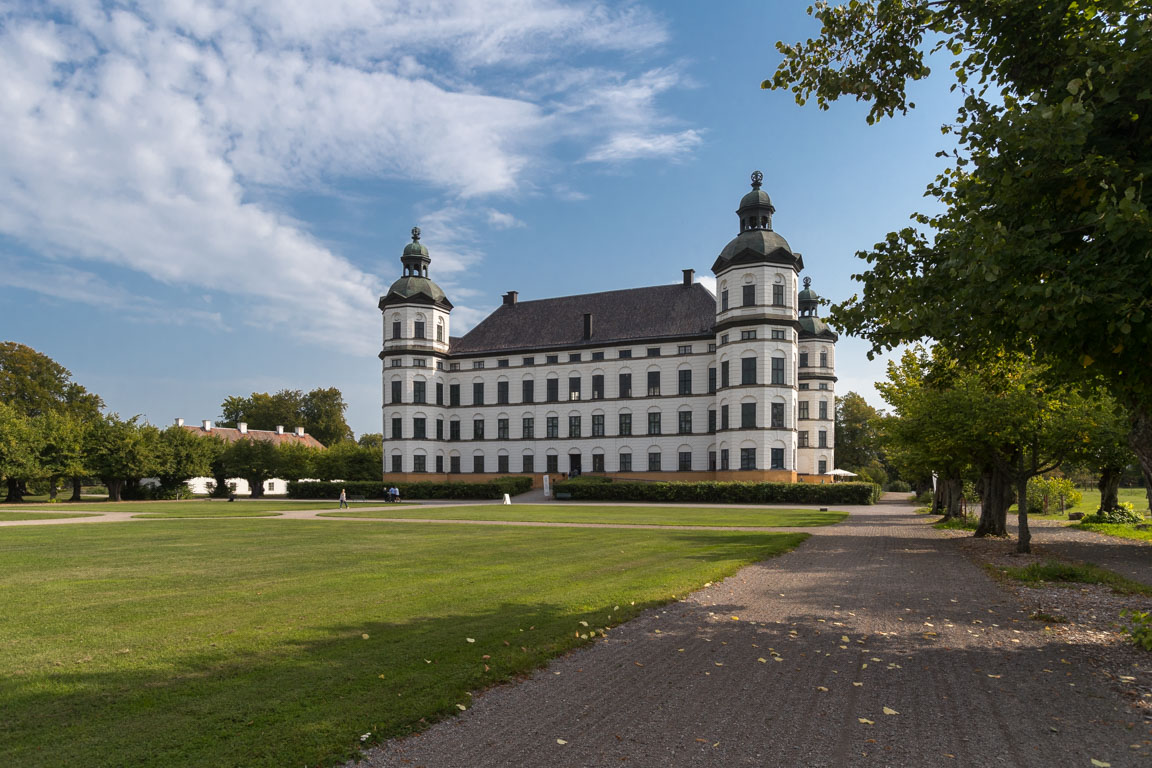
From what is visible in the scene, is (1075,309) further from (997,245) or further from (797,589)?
(797,589)

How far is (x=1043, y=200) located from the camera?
791 cm

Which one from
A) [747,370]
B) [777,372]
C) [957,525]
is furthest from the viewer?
[747,370]

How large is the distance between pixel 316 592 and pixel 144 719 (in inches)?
235

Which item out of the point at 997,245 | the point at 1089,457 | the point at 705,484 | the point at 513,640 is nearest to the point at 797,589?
the point at 513,640

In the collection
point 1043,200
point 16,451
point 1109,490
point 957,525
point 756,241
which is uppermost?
point 756,241

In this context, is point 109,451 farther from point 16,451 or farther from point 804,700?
point 804,700

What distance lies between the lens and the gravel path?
5281 millimetres

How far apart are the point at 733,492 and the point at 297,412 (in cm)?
7796

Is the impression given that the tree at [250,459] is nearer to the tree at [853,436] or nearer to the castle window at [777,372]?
the castle window at [777,372]

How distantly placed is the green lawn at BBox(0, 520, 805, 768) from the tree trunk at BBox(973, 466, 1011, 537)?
10.1 metres

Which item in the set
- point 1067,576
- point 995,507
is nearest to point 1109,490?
point 995,507

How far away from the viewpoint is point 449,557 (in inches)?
642

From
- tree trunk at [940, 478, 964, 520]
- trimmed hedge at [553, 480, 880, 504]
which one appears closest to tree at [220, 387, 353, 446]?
trimmed hedge at [553, 480, 880, 504]

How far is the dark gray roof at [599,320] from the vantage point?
65.4m
